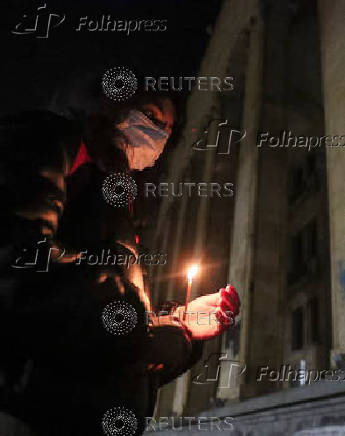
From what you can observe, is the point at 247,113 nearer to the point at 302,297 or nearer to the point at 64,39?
the point at 64,39

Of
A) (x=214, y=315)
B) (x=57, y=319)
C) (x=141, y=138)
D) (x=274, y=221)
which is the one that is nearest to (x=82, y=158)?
(x=141, y=138)

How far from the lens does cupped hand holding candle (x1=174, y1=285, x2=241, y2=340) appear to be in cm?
165

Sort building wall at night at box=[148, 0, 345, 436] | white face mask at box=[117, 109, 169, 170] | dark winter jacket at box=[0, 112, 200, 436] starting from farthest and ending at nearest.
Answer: building wall at night at box=[148, 0, 345, 436]
white face mask at box=[117, 109, 169, 170]
dark winter jacket at box=[0, 112, 200, 436]

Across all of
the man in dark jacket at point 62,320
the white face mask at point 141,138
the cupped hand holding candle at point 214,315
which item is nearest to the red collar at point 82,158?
the man in dark jacket at point 62,320

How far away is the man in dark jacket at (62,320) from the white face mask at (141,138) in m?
0.29

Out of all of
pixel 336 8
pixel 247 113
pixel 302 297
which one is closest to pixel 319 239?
pixel 302 297

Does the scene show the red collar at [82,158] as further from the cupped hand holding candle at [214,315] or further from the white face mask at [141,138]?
the cupped hand holding candle at [214,315]

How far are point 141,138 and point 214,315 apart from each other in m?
0.93

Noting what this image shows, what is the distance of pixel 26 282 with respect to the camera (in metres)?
1.17

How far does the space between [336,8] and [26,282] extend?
7002mm

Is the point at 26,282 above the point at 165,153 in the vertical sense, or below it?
below

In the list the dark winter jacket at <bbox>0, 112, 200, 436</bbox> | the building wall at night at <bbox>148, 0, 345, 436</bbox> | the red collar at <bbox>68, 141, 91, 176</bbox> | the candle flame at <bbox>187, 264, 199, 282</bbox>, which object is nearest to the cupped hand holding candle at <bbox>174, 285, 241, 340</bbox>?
the dark winter jacket at <bbox>0, 112, 200, 436</bbox>

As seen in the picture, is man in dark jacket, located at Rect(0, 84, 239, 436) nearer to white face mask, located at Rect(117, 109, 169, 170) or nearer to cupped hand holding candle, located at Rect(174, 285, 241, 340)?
cupped hand holding candle, located at Rect(174, 285, 241, 340)

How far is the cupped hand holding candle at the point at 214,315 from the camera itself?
5.42ft
